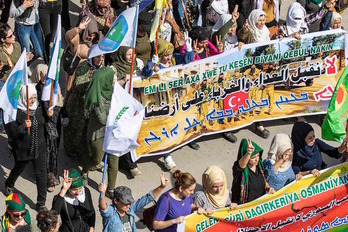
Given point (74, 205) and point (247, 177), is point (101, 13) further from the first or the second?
point (74, 205)

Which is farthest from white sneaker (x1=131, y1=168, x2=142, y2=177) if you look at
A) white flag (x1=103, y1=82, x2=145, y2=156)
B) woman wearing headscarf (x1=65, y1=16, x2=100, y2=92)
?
white flag (x1=103, y1=82, x2=145, y2=156)

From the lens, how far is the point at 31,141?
35.2 feet

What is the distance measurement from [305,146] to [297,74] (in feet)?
6.49

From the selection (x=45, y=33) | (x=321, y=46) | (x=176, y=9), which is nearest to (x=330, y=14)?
(x=321, y=46)

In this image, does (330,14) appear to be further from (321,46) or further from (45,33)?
(45,33)

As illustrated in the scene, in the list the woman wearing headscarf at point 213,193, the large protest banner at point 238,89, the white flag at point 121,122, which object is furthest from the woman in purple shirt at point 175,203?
the large protest banner at point 238,89

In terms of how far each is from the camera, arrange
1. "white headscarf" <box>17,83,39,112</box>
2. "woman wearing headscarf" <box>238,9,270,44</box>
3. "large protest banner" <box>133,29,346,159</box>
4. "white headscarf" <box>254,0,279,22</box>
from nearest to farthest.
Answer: "white headscarf" <box>17,83,39,112</box>
"large protest banner" <box>133,29,346,159</box>
"woman wearing headscarf" <box>238,9,270,44</box>
"white headscarf" <box>254,0,279,22</box>

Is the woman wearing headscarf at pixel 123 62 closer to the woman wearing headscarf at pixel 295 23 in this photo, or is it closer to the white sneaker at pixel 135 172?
the white sneaker at pixel 135 172

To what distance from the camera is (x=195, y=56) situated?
12.3 metres

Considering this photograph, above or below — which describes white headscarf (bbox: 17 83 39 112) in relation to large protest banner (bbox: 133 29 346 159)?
above

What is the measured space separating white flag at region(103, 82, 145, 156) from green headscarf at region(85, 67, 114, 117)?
1.17 metres

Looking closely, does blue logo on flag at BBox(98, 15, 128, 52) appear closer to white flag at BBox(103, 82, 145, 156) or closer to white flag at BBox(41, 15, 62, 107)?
white flag at BBox(41, 15, 62, 107)

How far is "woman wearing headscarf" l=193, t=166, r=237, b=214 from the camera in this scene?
1021 centimetres

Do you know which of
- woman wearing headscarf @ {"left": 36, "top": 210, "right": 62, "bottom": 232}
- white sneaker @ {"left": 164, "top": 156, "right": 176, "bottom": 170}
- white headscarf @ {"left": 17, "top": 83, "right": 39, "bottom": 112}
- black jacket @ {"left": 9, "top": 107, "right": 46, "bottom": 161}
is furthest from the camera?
white sneaker @ {"left": 164, "top": 156, "right": 176, "bottom": 170}
